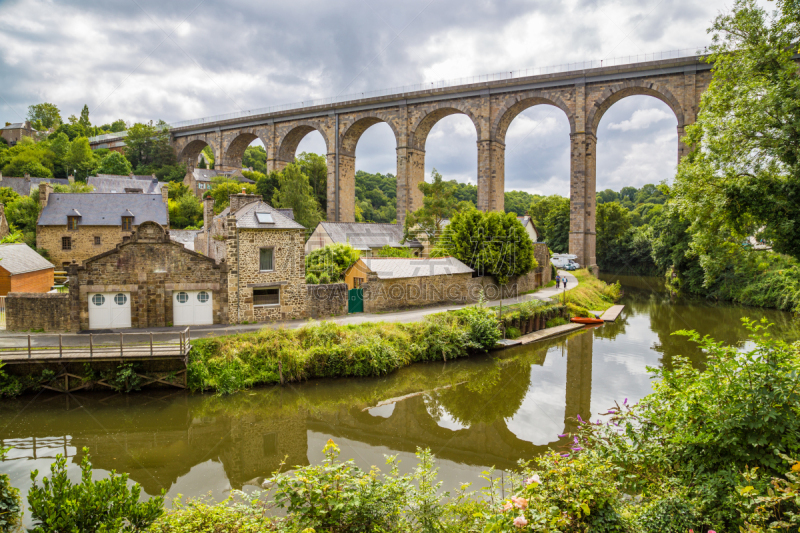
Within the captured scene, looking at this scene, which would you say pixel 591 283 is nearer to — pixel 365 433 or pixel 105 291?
pixel 365 433

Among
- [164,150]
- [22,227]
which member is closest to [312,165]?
[164,150]

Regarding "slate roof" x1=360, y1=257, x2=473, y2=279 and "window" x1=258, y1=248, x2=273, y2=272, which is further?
"slate roof" x1=360, y1=257, x2=473, y2=279

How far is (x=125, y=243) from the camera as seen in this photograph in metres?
12.9

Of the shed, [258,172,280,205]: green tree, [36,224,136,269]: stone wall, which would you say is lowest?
the shed

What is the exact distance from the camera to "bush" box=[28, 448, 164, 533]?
357 centimetres

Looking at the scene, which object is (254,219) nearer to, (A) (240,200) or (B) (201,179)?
(A) (240,200)

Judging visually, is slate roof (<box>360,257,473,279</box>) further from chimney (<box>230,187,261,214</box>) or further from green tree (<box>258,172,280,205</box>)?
green tree (<box>258,172,280,205</box>)

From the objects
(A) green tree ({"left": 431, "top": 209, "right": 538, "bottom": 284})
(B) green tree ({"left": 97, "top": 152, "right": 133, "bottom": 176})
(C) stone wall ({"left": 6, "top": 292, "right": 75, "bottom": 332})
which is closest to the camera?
(C) stone wall ({"left": 6, "top": 292, "right": 75, "bottom": 332})

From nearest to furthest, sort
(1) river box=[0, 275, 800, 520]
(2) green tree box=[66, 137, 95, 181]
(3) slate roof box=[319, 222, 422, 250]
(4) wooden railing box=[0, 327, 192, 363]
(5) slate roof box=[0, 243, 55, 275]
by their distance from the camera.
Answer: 1. (1) river box=[0, 275, 800, 520]
2. (4) wooden railing box=[0, 327, 192, 363]
3. (5) slate roof box=[0, 243, 55, 275]
4. (3) slate roof box=[319, 222, 422, 250]
5. (2) green tree box=[66, 137, 95, 181]

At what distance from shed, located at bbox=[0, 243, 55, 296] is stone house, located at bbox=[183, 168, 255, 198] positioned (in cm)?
2520

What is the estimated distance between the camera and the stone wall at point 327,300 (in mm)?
15352

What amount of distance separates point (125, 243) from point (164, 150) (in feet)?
128

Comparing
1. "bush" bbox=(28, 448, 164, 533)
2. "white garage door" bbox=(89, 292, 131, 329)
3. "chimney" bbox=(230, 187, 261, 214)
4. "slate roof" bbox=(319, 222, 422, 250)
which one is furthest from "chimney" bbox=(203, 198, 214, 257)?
"bush" bbox=(28, 448, 164, 533)

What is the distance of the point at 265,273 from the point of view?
14.4 meters
